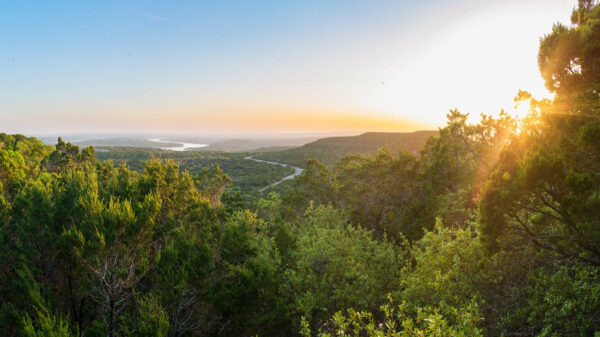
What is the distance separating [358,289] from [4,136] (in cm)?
6630

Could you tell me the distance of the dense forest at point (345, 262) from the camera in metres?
7.96

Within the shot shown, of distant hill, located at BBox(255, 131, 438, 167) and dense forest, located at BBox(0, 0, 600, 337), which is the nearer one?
dense forest, located at BBox(0, 0, 600, 337)

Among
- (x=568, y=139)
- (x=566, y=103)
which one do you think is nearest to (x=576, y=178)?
(x=568, y=139)

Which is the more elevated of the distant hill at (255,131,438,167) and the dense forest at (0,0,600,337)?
the distant hill at (255,131,438,167)

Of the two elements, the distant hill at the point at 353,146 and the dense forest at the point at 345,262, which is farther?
the distant hill at the point at 353,146

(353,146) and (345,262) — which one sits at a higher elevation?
(353,146)

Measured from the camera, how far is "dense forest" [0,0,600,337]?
26.1ft

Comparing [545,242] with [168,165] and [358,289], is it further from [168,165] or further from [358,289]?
[168,165]

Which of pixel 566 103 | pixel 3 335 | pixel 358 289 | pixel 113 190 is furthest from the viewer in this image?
pixel 113 190

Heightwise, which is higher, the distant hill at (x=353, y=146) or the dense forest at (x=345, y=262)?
the distant hill at (x=353, y=146)

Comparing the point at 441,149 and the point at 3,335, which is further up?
the point at 441,149

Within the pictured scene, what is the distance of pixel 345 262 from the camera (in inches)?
565

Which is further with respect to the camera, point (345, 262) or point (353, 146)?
point (353, 146)

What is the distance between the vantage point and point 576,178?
7312 mm
